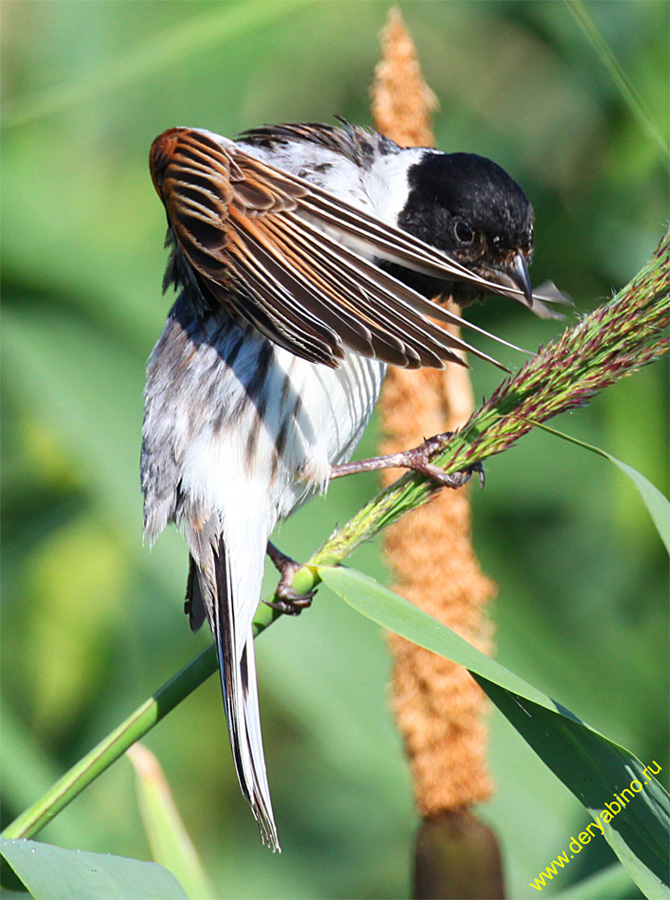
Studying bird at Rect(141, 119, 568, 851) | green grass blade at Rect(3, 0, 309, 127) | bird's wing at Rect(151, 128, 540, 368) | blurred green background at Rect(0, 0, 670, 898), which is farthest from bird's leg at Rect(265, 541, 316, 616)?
green grass blade at Rect(3, 0, 309, 127)

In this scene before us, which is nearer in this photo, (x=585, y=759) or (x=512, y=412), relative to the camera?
(x=585, y=759)

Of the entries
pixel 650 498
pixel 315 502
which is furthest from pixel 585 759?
pixel 315 502

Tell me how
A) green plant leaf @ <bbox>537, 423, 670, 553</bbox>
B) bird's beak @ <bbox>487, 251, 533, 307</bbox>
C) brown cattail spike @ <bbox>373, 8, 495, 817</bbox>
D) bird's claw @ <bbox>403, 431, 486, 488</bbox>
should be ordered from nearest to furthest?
green plant leaf @ <bbox>537, 423, 670, 553</bbox>
bird's claw @ <bbox>403, 431, 486, 488</bbox>
brown cattail spike @ <bbox>373, 8, 495, 817</bbox>
bird's beak @ <bbox>487, 251, 533, 307</bbox>

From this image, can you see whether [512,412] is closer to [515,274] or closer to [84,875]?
[515,274]

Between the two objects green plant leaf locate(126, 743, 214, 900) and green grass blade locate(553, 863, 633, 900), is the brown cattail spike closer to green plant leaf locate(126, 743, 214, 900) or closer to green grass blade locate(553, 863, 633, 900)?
green grass blade locate(553, 863, 633, 900)

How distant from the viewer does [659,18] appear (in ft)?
5.41

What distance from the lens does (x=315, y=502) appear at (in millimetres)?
1639

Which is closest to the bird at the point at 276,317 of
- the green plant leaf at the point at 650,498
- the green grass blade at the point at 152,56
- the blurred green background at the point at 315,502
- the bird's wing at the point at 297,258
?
the bird's wing at the point at 297,258

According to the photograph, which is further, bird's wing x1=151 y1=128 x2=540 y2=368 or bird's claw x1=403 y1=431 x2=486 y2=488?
bird's claw x1=403 y1=431 x2=486 y2=488

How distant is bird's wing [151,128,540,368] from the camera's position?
0.84 meters

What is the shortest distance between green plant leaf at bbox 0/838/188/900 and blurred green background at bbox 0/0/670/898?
2.56 feet

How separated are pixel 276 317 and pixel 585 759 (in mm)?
505

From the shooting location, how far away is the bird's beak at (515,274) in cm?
130

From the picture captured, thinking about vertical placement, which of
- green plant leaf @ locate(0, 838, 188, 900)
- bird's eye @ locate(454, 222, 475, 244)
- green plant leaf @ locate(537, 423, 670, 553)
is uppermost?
bird's eye @ locate(454, 222, 475, 244)
